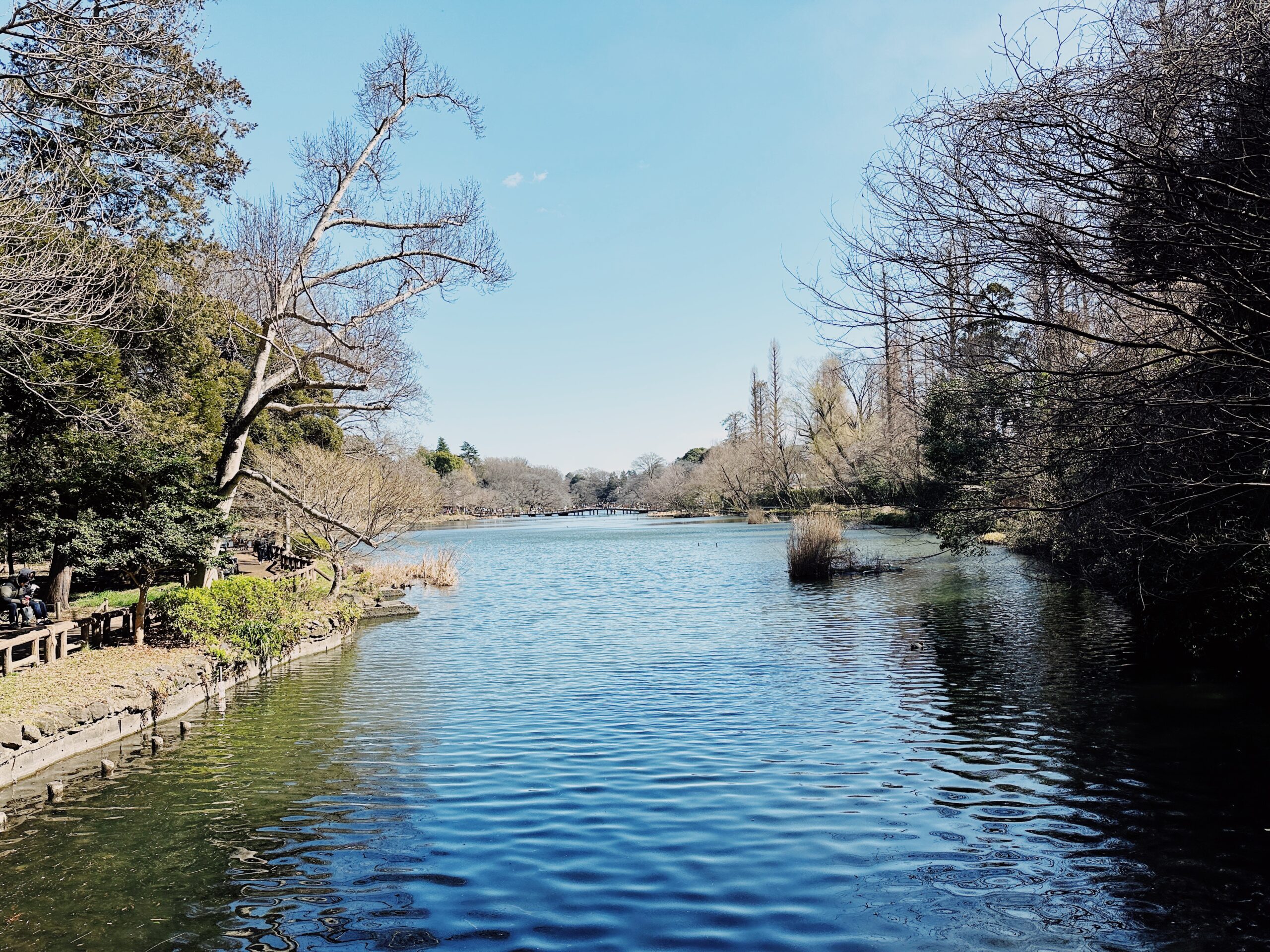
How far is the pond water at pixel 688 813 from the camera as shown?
5223 millimetres

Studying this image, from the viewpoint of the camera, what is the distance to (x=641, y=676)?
12938 mm

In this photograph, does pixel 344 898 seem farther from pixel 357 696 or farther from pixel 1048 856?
pixel 357 696

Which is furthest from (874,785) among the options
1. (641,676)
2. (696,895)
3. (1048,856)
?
(641,676)

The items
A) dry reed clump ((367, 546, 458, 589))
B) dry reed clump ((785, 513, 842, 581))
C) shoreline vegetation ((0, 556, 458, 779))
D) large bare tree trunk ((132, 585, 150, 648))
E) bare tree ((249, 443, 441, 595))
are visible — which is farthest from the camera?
dry reed clump ((367, 546, 458, 589))

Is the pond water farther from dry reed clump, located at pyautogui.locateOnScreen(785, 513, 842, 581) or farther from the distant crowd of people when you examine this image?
dry reed clump, located at pyautogui.locateOnScreen(785, 513, 842, 581)

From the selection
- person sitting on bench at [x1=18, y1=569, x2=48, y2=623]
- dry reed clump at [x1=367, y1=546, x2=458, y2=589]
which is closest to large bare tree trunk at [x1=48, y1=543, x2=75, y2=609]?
person sitting on bench at [x1=18, y1=569, x2=48, y2=623]

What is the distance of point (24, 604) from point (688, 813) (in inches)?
487

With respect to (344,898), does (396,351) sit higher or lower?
higher

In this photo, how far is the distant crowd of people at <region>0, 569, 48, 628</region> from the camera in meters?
13.8

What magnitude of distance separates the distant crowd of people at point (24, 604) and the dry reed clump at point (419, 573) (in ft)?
38.9

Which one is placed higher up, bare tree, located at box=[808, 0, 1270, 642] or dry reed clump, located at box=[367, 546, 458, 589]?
bare tree, located at box=[808, 0, 1270, 642]

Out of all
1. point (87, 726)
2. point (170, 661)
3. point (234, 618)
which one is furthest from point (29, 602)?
point (87, 726)

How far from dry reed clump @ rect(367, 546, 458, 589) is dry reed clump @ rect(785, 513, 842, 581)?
1081 cm

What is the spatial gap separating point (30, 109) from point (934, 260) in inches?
407
